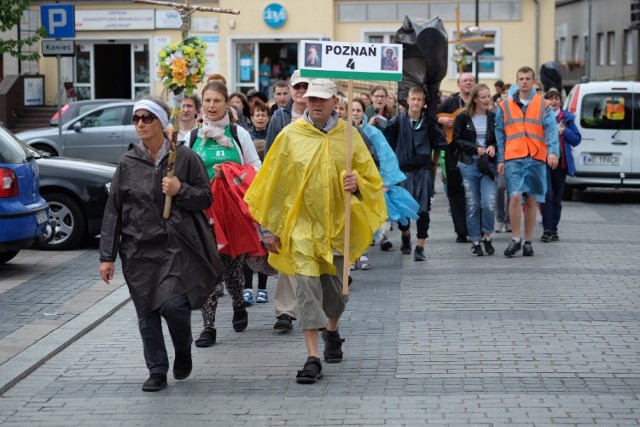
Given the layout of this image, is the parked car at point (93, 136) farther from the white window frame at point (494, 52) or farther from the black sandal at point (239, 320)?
the black sandal at point (239, 320)

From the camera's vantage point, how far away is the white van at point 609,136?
20812mm

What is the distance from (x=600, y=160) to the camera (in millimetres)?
20906

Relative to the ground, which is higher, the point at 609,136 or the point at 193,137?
the point at 193,137

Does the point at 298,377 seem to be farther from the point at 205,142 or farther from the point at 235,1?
the point at 235,1

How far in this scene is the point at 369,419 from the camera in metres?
6.70

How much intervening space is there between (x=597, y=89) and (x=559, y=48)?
1718 inches

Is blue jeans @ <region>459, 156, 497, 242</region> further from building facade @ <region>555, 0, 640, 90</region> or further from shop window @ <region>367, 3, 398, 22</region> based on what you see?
building facade @ <region>555, 0, 640, 90</region>

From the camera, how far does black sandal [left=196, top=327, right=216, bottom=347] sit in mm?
8891

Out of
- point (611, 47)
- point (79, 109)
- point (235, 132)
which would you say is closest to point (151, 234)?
point (235, 132)

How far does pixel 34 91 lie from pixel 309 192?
31.5m

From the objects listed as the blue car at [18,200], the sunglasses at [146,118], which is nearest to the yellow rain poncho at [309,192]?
the sunglasses at [146,118]

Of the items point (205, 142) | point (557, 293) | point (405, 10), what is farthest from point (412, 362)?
point (405, 10)

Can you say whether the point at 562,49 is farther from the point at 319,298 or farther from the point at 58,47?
the point at 319,298

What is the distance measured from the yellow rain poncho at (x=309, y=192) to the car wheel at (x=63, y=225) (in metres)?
6.58
